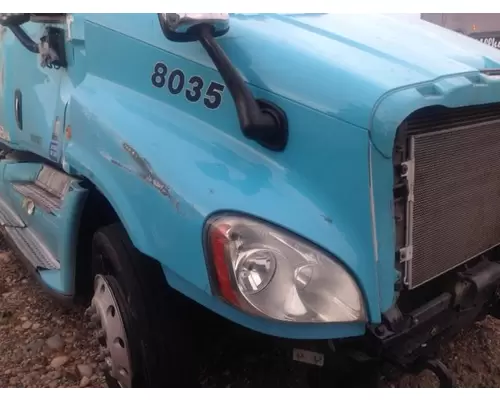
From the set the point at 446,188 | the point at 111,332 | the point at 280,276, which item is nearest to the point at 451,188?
the point at 446,188

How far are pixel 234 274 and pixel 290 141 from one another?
506 millimetres

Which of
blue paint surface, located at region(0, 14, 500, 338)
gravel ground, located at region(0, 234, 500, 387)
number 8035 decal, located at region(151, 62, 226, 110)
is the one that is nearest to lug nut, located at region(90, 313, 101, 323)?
gravel ground, located at region(0, 234, 500, 387)

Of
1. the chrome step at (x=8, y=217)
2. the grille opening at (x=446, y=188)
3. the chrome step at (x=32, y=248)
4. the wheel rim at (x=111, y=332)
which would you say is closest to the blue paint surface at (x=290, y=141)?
the grille opening at (x=446, y=188)

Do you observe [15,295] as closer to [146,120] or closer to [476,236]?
[146,120]

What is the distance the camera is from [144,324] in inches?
86.0

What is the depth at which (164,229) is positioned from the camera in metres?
1.96

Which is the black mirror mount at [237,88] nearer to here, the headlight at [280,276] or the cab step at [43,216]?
the headlight at [280,276]

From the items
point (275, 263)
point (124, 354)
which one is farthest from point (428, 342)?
point (124, 354)

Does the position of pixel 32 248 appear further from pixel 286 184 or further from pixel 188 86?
pixel 286 184

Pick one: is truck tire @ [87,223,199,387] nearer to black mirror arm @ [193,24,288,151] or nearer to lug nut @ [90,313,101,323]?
lug nut @ [90,313,101,323]

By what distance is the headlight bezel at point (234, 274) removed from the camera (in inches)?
69.9

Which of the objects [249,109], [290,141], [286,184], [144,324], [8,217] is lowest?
[8,217]

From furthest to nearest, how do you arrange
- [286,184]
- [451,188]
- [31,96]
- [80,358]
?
1. [31,96]
2. [80,358]
3. [451,188]
4. [286,184]

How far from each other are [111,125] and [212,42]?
584 millimetres
